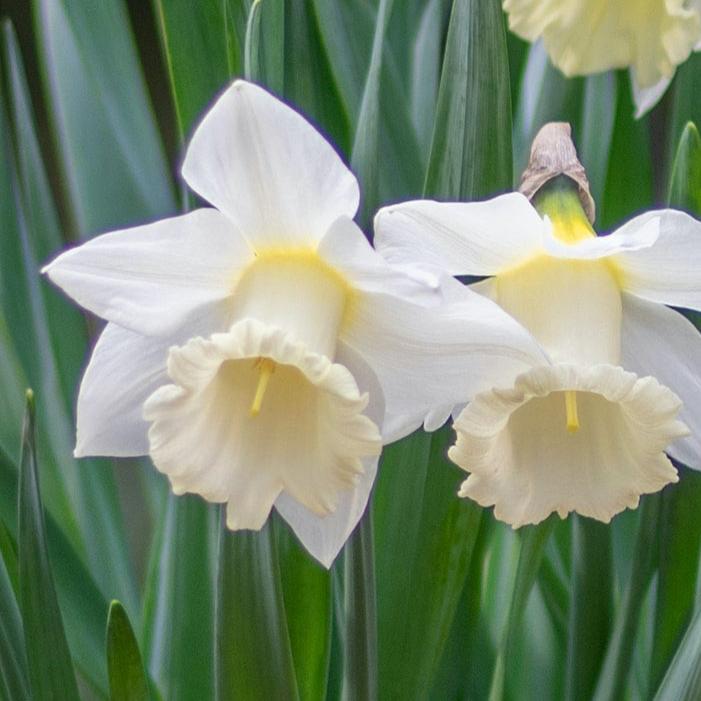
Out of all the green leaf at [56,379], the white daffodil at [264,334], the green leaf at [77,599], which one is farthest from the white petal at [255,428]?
the green leaf at [56,379]

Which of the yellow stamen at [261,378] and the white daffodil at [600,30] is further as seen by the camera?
the white daffodil at [600,30]

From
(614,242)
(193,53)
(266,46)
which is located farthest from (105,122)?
(614,242)

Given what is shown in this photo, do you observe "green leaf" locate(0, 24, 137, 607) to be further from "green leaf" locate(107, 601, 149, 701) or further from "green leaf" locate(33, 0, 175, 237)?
"green leaf" locate(107, 601, 149, 701)

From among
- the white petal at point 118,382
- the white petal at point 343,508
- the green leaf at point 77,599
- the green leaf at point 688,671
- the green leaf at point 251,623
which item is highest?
the white petal at point 118,382

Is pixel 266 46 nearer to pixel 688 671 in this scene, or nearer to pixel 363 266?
pixel 363 266

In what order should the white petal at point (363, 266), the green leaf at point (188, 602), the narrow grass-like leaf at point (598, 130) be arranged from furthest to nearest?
the narrow grass-like leaf at point (598, 130) < the green leaf at point (188, 602) < the white petal at point (363, 266)

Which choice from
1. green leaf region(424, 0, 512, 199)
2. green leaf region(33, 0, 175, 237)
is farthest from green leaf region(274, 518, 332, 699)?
green leaf region(33, 0, 175, 237)

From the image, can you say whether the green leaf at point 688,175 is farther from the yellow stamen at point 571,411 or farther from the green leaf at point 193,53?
the green leaf at point 193,53
